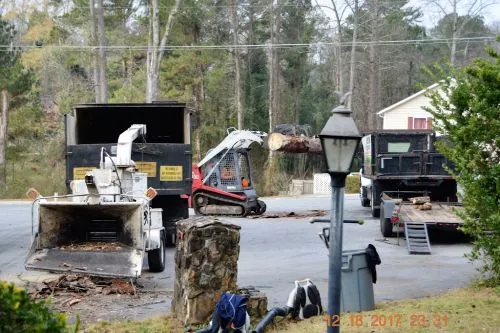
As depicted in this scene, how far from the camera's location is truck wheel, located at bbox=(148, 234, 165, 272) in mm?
12516

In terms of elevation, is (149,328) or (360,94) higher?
(360,94)

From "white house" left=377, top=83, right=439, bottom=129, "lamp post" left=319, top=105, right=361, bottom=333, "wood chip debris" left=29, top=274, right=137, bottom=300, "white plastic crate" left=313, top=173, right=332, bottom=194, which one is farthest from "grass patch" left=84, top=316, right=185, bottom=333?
"white house" left=377, top=83, right=439, bottom=129

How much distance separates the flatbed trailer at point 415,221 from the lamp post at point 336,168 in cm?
857

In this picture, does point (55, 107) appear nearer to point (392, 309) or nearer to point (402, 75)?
point (402, 75)

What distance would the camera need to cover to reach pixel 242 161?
2395 centimetres

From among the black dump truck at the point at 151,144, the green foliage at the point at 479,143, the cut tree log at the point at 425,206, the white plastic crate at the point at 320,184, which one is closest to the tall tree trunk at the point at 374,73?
the white plastic crate at the point at 320,184

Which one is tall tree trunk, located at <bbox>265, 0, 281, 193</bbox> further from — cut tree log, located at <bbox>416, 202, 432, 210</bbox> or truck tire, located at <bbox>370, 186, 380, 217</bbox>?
cut tree log, located at <bbox>416, 202, 432, 210</bbox>

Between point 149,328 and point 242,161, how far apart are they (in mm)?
15812

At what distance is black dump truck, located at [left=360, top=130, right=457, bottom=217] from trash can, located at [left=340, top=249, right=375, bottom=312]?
10824 millimetres

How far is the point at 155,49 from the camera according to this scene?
38.8 meters

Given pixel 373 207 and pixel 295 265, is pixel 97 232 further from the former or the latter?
pixel 373 207

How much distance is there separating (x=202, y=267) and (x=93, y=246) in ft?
11.8

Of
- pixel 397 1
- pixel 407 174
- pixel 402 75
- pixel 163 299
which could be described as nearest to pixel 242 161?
pixel 407 174

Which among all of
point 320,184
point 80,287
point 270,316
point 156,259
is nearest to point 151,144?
point 156,259
